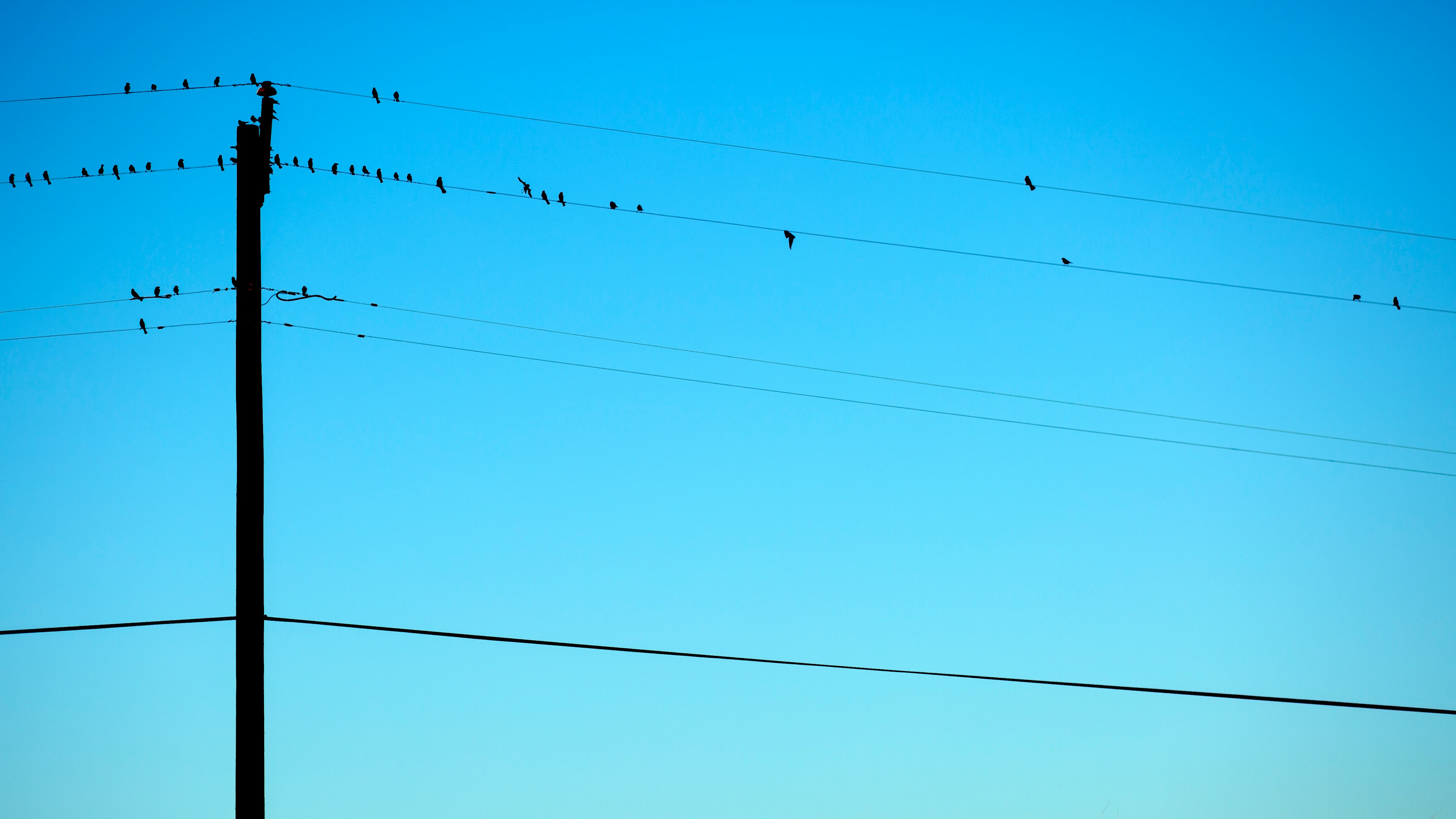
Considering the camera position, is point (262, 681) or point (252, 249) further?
point (252, 249)

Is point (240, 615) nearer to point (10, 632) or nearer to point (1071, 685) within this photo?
point (10, 632)

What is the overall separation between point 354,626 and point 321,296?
363 cm

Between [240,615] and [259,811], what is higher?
[240,615]

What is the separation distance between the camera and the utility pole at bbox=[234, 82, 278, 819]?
1280 centimetres

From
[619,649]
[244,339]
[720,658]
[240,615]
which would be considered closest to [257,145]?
[244,339]

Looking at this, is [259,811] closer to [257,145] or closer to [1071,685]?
[257,145]

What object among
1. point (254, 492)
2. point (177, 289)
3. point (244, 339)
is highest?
point (177, 289)

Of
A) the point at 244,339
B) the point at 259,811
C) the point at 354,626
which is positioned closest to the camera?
the point at 259,811

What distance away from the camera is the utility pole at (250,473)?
12.8m

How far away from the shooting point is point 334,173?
53.8 ft

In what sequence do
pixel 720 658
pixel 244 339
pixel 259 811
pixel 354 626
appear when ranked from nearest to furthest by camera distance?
1. pixel 259 811
2. pixel 244 339
3. pixel 354 626
4. pixel 720 658

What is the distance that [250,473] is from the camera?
43.6 ft

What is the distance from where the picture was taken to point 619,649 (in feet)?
50.0

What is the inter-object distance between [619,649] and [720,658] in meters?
1.40
